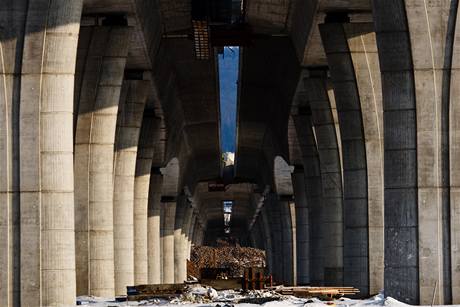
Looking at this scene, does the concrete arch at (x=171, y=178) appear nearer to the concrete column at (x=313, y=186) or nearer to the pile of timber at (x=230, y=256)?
the concrete column at (x=313, y=186)

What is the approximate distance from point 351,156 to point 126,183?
1148cm

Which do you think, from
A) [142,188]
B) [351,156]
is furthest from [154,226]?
[351,156]

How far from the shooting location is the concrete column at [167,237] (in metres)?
80.4

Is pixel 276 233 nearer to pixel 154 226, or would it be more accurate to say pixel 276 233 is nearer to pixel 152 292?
pixel 154 226

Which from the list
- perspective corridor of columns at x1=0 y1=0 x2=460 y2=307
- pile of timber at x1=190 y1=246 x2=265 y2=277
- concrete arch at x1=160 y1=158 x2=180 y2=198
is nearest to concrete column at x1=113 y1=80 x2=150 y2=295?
perspective corridor of columns at x1=0 y1=0 x2=460 y2=307

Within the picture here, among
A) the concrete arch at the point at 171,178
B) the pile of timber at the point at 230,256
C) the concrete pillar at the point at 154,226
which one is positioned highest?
the concrete arch at the point at 171,178

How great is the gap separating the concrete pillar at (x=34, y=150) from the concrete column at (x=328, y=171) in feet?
76.7

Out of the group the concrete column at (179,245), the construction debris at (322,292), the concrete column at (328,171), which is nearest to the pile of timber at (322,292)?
the construction debris at (322,292)

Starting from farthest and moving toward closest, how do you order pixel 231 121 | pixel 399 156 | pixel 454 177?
pixel 231 121
pixel 399 156
pixel 454 177

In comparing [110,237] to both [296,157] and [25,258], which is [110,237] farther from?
[296,157]

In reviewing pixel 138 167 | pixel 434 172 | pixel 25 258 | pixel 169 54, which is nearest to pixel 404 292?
pixel 434 172

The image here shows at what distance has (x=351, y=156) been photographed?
40906 millimetres

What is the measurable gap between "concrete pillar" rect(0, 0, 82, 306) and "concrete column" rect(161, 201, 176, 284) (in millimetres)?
53673

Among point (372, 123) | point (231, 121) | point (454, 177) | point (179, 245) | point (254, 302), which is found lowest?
point (254, 302)
